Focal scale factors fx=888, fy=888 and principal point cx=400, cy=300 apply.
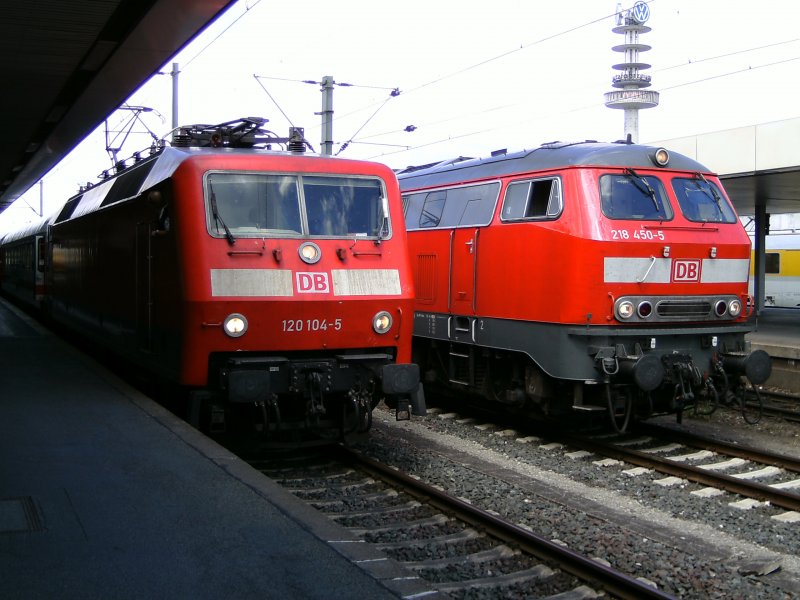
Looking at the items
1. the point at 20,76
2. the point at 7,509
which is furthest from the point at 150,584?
the point at 20,76

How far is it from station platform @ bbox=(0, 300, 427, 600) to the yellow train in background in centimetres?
3202

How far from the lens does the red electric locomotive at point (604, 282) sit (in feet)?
31.2

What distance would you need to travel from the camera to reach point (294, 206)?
851cm

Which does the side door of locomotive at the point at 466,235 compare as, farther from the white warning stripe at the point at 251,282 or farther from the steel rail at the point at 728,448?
the white warning stripe at the point at 251,282

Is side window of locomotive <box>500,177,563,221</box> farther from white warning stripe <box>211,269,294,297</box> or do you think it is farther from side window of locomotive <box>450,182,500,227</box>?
white warning stripe <box>211,269,294,297</box>

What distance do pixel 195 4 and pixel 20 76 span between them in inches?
183

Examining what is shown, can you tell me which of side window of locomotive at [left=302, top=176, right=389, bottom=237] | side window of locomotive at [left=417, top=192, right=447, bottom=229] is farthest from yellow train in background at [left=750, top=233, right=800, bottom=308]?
side window of locomotive at [left=302, top=176, right=389, bottom=237]

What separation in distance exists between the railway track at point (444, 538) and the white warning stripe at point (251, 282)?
70.2 inches

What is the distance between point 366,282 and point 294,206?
1.00m

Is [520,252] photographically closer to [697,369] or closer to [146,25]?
[697,369]

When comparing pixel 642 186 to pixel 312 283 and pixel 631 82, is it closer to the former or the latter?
pixel 312 283

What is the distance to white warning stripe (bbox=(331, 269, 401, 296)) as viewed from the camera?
8438mm

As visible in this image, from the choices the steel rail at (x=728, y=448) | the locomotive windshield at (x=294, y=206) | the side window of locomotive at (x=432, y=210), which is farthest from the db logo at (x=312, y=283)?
the steel rail at (x=728, y=448)

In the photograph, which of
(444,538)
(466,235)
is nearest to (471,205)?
(466,235)
